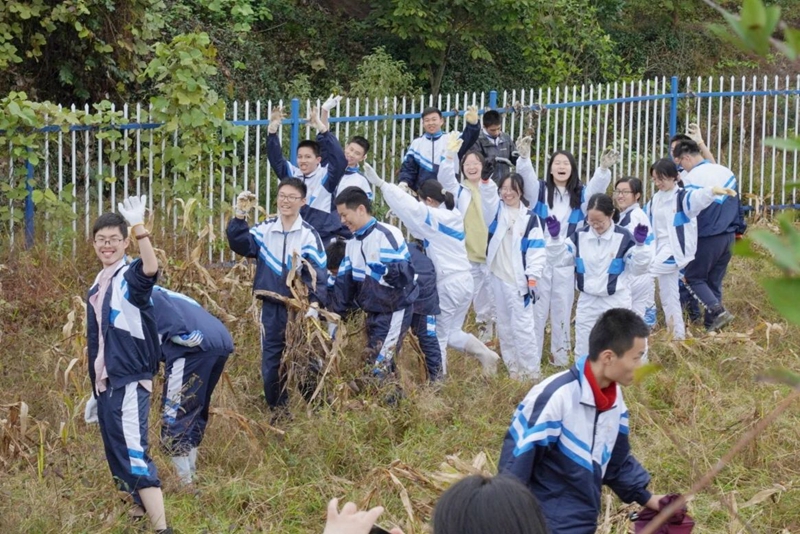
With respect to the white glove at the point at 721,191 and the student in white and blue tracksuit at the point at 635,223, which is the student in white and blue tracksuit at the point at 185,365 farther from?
the white glove at the point at 721,191

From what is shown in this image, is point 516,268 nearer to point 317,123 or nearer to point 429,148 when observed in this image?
point 317,123

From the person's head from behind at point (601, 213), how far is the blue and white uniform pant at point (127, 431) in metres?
4.04

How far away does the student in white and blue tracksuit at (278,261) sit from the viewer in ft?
25.5

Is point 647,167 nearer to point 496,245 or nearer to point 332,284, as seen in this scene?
point 496,245

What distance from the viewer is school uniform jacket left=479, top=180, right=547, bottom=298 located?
359 inches

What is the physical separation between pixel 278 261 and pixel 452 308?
166 centimetres

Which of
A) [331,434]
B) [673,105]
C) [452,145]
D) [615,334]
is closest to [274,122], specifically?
[452,145]

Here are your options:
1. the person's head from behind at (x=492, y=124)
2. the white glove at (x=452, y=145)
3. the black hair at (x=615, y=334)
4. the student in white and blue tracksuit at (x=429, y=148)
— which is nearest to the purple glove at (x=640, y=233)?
the white glove at (x=452, y=145)

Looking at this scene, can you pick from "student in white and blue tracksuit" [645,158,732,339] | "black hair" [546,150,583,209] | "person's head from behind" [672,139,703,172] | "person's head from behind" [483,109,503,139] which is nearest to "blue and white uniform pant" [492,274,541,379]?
"black hair" [546,150,583,209]

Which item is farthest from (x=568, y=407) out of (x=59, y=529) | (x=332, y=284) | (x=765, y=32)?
(x=332, y=284)

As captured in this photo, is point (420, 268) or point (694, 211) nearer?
point (420, 268)

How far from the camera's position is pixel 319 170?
384 inches

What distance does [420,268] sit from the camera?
8320 mm

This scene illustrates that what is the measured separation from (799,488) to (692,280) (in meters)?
4.22
